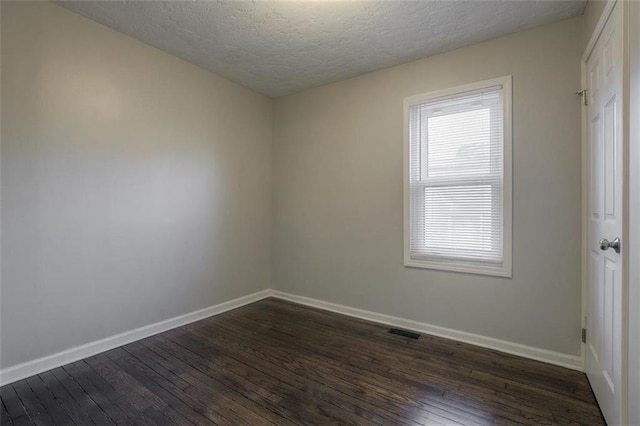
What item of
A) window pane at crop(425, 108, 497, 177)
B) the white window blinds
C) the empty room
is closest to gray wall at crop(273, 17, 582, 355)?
the empty room

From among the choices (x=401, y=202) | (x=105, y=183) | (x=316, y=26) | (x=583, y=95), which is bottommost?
(x=401, y=202)

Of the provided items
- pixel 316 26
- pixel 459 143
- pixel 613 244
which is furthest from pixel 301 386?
pixel 316 26

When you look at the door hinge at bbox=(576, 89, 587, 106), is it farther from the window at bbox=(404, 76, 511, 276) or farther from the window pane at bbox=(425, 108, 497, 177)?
the window pane at bbox=(425, 108, 497, 177)

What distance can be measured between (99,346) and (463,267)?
10.4 ft

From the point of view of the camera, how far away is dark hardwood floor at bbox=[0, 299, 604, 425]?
1.74m

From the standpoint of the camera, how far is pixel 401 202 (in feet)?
9.89

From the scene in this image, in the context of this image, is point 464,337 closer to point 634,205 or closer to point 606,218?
point 606,218

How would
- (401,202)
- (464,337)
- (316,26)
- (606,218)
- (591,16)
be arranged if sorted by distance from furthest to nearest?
1. (401,202)
2. (464,337)
3. (316,26)
4. (591,16)
5. (606,218)

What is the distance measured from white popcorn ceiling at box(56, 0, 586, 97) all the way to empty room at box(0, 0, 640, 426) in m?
0.02

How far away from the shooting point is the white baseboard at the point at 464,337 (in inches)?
89.7

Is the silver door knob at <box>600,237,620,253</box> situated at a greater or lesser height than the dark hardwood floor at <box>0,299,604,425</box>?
greater

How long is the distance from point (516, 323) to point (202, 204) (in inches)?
124

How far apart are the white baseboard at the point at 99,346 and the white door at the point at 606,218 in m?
3.23

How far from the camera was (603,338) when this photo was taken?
1.75 m
